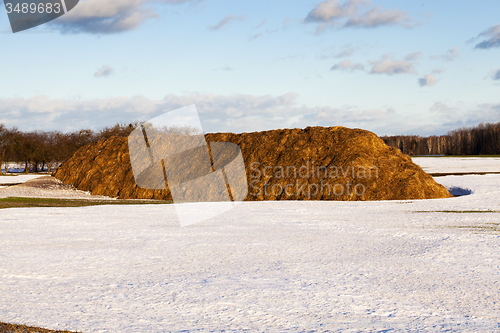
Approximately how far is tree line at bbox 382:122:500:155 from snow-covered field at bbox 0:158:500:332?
337 ft

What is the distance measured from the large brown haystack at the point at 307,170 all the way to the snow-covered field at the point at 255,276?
33.1 feet

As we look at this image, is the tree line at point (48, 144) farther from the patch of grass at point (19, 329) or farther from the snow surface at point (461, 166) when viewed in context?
the patch of grass at point (19, 329)

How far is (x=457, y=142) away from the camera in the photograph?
11294 cm

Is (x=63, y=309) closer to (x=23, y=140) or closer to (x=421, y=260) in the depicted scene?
(x=421, y=260)

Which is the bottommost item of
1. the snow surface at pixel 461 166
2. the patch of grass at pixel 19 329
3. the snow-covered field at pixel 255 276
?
the snow surface at pixel 461 166

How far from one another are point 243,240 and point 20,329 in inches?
269

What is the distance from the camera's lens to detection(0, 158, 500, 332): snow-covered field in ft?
18.3

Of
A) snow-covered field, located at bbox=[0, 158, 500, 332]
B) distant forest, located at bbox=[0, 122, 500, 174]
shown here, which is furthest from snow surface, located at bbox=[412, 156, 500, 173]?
distant forest, located at bbox=[0, 122, 500, 174]

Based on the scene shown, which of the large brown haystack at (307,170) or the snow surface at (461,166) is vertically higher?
the large brown haystack at (307,170)

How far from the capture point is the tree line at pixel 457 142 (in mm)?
104812

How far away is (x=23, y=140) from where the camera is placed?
223ft

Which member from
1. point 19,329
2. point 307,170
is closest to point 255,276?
point 19,329

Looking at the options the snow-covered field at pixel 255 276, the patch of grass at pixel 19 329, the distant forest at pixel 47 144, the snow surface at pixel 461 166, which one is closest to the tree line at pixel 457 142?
the distant forest at pixel 47 144

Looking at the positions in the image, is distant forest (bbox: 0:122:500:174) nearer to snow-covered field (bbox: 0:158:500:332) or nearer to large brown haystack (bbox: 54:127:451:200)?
large brown haystack (bbox: 54:127:451:200)
